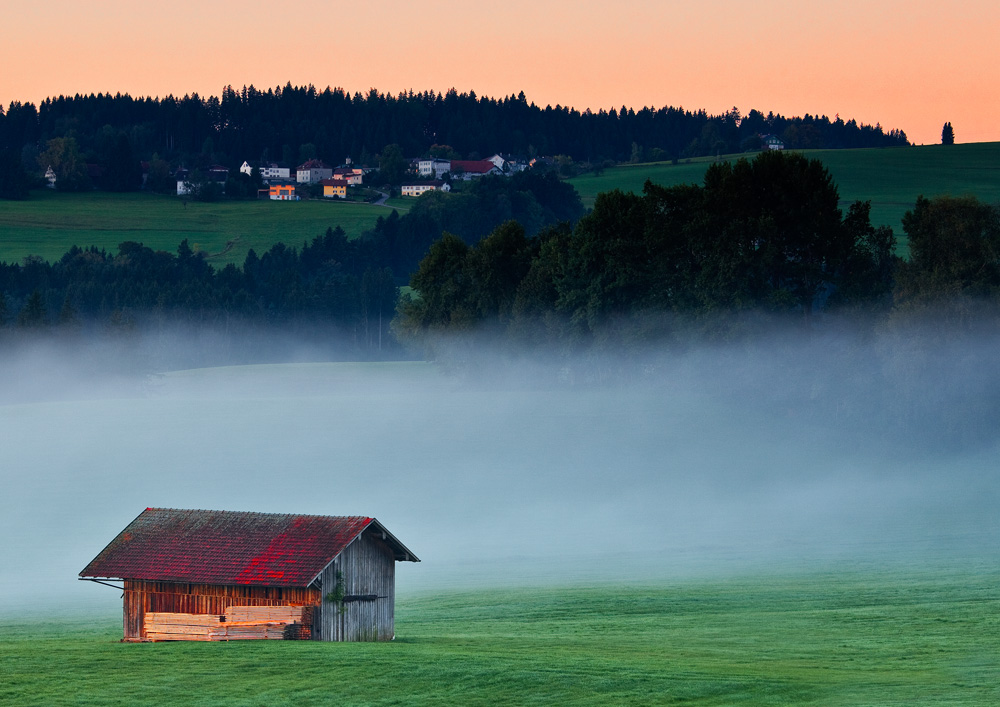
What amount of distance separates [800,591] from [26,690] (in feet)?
78.4

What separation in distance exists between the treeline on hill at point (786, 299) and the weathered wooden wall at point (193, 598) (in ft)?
178

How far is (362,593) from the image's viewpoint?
34.5 m

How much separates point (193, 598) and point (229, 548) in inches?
55.0

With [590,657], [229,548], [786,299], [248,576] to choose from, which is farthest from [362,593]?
[786,299]

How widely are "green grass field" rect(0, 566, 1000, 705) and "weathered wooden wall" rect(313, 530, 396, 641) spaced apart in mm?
955

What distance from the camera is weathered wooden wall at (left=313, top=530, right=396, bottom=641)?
110 feet

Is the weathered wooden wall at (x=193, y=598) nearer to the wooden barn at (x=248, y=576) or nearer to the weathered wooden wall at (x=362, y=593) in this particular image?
the wooden barn at (x=248, y=576)

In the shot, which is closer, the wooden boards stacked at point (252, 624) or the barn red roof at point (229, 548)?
the barn red roof at point (229, 548)

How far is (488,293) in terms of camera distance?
106 metres

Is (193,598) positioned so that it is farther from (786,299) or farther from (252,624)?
(786,299)

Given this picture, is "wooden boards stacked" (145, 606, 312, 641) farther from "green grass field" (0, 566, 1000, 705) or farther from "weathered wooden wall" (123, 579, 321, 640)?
"green grass field" (0, 566, 1000, 705)

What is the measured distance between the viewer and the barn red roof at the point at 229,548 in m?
33.1

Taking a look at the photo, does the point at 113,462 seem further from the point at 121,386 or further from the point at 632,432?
the point at 121,386

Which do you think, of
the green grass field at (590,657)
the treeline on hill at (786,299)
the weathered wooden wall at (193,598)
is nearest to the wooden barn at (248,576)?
the weathered wooden wall at (193,598)
